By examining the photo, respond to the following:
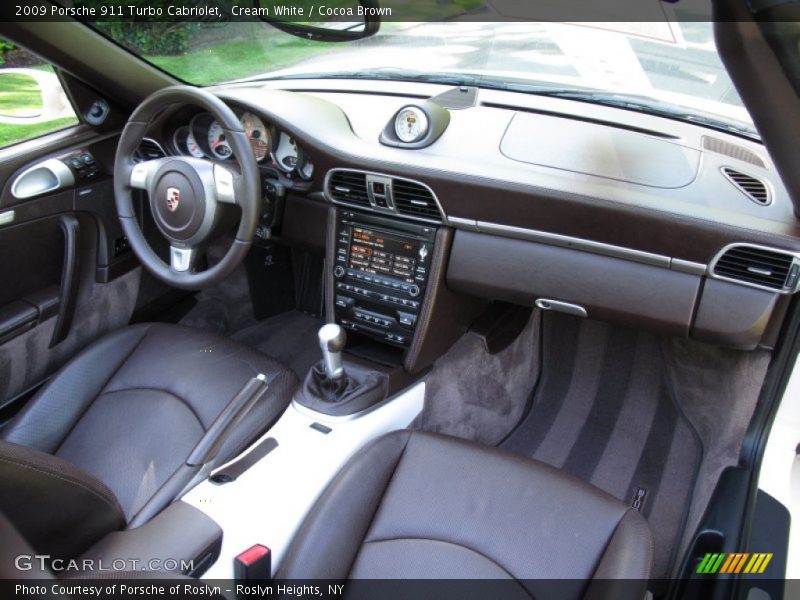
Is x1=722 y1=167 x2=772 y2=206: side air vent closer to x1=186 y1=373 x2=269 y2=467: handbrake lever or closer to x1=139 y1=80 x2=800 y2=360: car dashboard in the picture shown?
x1=139 y1=80 x2=800 y2=360: car dashboard

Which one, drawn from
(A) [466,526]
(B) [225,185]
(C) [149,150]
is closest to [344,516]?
(A) [466,526]

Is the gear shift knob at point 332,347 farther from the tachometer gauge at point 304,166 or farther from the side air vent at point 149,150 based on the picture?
the side air vent at point 149,150

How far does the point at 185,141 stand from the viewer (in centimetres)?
232

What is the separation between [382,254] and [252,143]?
2.01 ft

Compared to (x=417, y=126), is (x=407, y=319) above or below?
below

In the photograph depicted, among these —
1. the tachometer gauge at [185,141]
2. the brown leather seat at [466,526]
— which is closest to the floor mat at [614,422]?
the brown leather seat at [466,526]

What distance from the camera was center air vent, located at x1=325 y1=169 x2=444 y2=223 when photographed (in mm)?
1937

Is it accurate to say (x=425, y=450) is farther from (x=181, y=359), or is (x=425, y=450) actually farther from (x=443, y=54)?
(x=443, y=54)

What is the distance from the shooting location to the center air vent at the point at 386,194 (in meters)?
1.94

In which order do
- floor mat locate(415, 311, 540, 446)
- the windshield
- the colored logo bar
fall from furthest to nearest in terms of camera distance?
1. floor mat locate(415, 311, 540, 446)
2. the windshield
3. the colored logo bar

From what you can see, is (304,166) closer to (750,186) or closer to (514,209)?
(514,209)

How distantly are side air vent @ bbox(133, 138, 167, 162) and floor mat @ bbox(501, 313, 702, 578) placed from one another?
1547 millimetres

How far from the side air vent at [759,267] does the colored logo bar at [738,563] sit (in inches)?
24.5

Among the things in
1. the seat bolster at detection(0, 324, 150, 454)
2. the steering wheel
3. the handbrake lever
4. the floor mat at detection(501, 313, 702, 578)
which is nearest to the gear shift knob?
the handbrake lever
